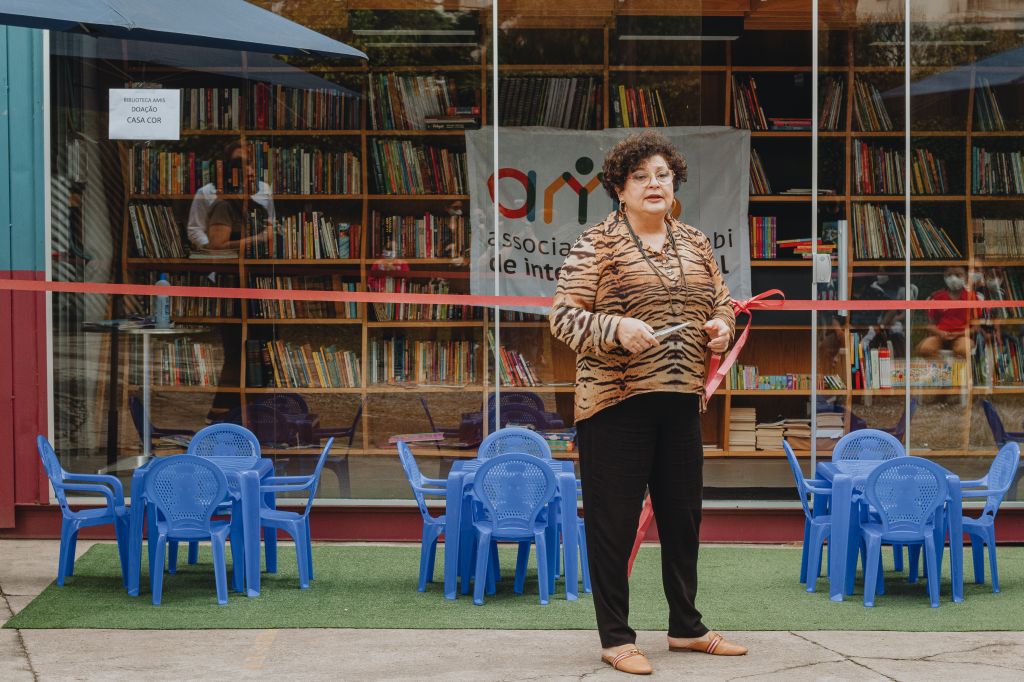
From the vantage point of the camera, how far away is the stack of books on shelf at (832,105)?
8461mm

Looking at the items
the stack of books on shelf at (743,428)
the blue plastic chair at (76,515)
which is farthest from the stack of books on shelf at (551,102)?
the blue plastic chair at (76,515)

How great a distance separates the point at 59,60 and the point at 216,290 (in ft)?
5.58

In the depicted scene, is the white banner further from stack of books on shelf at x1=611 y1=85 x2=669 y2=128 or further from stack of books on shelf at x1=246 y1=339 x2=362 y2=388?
stack of books on shelf at x1=246 y1=339 x2=362 y2=388

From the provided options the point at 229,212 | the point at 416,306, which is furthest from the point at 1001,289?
the point at 229,212

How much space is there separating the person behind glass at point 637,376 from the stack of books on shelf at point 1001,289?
399 centimetres

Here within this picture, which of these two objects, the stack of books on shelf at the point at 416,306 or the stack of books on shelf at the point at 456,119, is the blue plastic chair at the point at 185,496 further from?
the stack of books on shelf at the point at 456,119

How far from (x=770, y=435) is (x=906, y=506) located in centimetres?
265

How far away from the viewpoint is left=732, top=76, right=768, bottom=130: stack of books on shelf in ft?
29.1

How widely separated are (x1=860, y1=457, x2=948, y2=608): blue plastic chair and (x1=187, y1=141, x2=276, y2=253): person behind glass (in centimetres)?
419

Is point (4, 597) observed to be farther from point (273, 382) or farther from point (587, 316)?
point (587, 316)

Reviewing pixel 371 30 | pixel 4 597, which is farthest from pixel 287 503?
pixel 371 30

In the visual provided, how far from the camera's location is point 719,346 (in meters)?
5.00

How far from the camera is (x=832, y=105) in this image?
8.51 m

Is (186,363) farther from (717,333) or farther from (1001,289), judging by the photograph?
(1001,289)
